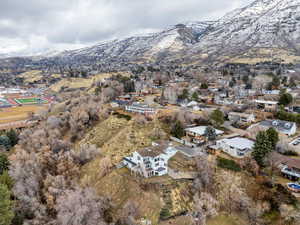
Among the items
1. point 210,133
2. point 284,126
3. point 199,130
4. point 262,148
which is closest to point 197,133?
point 199,130

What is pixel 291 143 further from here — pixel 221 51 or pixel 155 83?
pixel 221 51

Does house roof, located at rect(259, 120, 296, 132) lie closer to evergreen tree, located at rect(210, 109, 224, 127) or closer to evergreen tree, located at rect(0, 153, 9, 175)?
evergreen tree, located at rect(210, 109, 224, 127)

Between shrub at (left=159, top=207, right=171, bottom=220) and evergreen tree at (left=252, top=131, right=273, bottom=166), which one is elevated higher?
evergreen tree at (left=252, top=131, right=273, bottom=166)

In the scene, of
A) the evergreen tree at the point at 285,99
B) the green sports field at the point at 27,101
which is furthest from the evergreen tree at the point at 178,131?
the green sports field at the point at 27,101

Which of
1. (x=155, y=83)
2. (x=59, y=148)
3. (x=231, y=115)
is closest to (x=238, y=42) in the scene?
(x=155, y=83)

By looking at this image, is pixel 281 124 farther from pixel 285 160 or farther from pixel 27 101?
pixel 27 101

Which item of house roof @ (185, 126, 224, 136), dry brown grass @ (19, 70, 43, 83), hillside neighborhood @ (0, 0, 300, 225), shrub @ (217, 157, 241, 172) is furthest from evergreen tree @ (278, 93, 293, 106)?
dry brown grass @ (19, 70, 43, 83)

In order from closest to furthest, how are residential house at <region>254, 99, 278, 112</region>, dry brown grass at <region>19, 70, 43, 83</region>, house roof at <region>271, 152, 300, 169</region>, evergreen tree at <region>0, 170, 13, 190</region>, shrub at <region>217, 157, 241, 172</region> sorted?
house roof at <region>271, 152, 300, 169</region> → shrub at <region>217, 157, 241, 172</region> → evergreen tree at <region>0, 170, 13, 190</region> → residential house at <region>254, 99, 278, 112</region> → dry brown grass at <region>19, 70, 43, 83</region>
